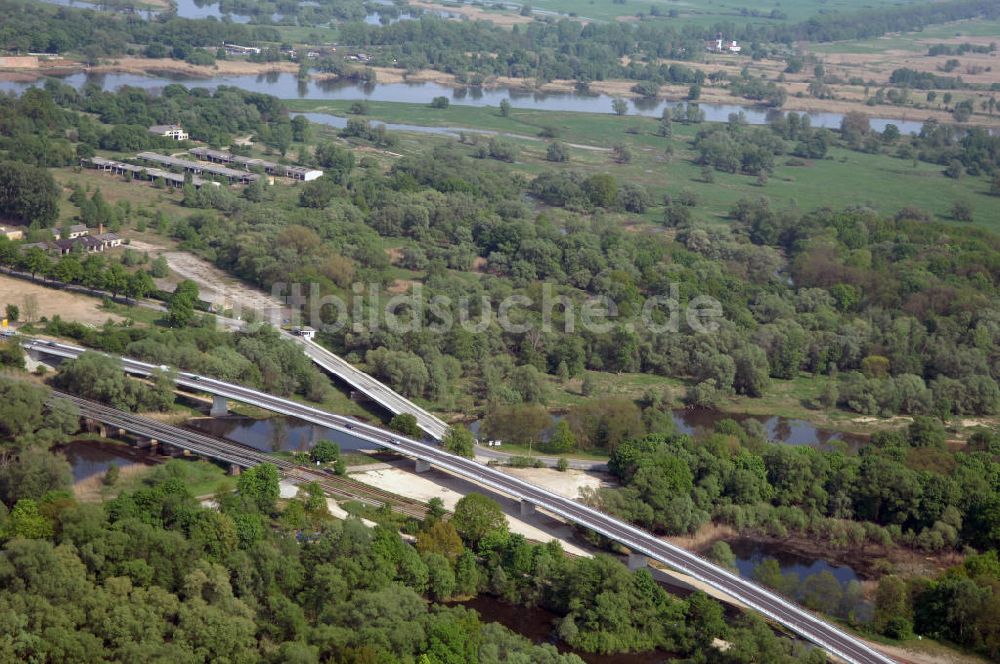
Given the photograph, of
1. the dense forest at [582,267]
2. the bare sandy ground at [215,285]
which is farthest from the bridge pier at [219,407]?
the bare sandy ground at [215,285]

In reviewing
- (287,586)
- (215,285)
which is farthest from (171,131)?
(287,586)

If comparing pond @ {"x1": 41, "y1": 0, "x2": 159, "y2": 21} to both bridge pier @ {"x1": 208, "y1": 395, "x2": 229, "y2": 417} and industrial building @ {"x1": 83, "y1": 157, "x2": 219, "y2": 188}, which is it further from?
bridge pier @ {"x1": 208, "y1": 395, "x2": 229, "y2": 417}

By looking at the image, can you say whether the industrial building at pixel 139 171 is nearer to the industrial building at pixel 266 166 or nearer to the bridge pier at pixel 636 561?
the industrial building at pixel 266 166

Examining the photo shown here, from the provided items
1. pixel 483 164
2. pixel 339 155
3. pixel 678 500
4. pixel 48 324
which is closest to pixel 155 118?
pixel 339 155

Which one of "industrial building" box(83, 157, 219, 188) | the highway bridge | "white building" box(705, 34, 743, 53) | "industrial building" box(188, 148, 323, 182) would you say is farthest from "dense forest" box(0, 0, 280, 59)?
the highway bridge

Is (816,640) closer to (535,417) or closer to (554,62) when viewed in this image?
(535,417)
